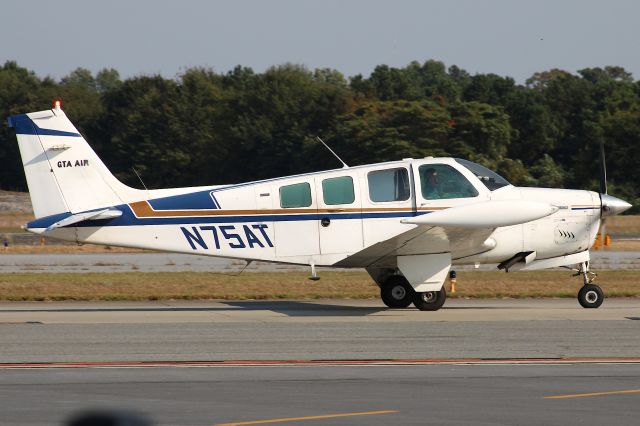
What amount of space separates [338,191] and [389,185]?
0.84 m

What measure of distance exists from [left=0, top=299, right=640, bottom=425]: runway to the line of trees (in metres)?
36.8

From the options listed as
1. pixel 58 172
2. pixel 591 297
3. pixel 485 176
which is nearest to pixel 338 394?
pixel 485 176

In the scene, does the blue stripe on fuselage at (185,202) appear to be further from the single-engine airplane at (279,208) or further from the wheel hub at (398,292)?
the wheel hub at (398,292)

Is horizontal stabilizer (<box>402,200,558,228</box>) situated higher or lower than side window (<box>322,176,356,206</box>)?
lower

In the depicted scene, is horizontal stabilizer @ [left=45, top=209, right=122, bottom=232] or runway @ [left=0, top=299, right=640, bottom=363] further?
horizontal stabilizer @ [left=45, top=209, right=122, bottom=232]

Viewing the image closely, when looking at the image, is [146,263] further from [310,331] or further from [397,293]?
[310,331]

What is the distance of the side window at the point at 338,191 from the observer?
1681 centimetres

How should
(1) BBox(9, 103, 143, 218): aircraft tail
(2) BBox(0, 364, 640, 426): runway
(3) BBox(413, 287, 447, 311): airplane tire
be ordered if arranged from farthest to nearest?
(3) BBox(413, 287, 447, 311): airplane tire, (1) BBox(9, 103, 143, 218): aircraft tail, (2) BBox(0, 364, 640, 426): runway

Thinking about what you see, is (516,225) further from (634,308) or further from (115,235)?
(115,235)

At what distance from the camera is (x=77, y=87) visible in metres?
81.8

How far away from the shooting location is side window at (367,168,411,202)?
16781 mm

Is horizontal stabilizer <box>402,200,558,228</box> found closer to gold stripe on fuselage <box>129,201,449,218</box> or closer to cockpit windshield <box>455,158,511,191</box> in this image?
gold stripe on fuselage <box>129,201,449,218</box>

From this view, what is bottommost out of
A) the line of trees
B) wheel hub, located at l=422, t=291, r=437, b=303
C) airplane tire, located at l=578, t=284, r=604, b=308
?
airplane tire, located at l=578, t=284, r=604, b=308

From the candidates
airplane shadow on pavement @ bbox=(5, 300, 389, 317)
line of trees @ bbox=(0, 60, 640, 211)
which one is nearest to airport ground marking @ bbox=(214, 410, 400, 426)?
airplane shadow on pavement @ bbox=(5, 300, 389, 317)
